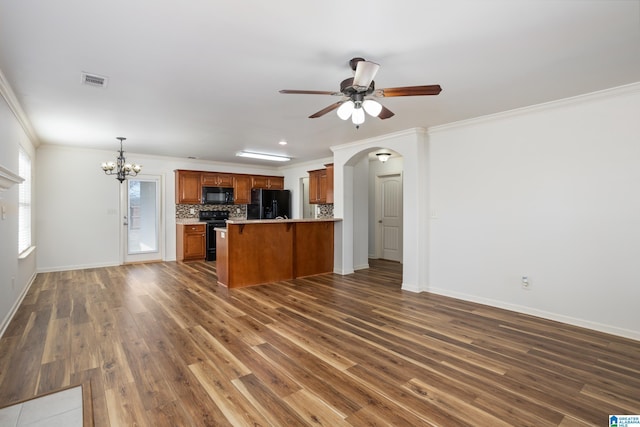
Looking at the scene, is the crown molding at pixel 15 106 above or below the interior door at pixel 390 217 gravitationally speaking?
above

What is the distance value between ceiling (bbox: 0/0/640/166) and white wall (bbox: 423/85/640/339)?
36 centimetres

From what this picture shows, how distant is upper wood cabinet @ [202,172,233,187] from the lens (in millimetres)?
7754

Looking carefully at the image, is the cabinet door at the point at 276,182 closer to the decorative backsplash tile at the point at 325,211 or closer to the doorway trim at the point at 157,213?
the decorative backsplash tile at the point at 325,211

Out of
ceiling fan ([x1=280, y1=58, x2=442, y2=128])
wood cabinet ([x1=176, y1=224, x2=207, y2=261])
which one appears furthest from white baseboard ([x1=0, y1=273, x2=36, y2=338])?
ceiling fan ([x1=280, y1=58, x2=442, y2=128])

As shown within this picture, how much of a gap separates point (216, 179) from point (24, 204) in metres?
3.76

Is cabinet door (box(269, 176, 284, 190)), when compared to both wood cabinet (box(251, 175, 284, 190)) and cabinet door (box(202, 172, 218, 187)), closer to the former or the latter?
wood cabinet (box(251, 175, 284, 190))

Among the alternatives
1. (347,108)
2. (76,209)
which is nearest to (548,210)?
(347,108)

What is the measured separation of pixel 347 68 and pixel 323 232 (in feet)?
12.3

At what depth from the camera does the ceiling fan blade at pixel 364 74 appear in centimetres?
216

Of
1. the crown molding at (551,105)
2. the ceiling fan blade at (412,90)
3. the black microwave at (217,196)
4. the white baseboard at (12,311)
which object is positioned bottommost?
the white baseboard at (12,311)

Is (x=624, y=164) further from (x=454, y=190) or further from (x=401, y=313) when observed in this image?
(x=401, y=313)

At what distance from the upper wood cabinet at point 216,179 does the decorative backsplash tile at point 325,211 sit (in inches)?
95.0

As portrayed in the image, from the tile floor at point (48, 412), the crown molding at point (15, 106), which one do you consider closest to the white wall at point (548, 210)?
the tile floor at point (48, 412)

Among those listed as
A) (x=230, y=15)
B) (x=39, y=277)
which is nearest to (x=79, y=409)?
(x=230, y=15)
